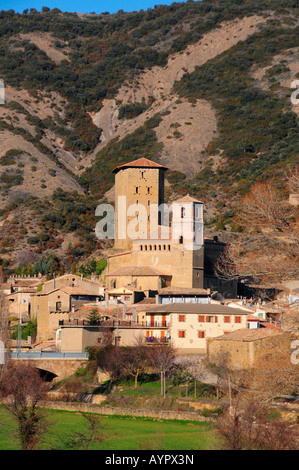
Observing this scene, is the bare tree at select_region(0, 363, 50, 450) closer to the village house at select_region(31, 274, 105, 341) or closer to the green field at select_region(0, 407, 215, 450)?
the green field at select_region(0, 407, 215, 450)

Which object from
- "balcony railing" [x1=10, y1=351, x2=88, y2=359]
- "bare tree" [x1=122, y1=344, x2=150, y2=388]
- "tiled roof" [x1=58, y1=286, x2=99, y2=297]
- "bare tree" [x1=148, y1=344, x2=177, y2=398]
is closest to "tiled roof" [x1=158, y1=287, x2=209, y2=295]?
"tiled roof" [x1=58, y1=286, x2=99, y2=297]

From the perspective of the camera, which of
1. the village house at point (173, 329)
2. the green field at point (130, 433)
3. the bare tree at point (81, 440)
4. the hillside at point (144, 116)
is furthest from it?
the hillside at point (144, 116)

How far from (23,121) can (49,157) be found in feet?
39.5

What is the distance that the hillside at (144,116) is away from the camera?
366 feet

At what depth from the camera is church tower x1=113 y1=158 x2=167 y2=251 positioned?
88312 millimetres

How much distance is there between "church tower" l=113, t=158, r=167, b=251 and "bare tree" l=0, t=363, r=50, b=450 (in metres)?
37.8

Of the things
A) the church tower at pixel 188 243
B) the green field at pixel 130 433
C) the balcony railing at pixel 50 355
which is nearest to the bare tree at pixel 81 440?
the green field at pixel 130 433

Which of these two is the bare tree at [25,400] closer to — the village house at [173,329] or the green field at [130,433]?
the green field at [130,433]

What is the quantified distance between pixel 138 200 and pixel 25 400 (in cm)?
5304

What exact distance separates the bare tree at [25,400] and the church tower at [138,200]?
37.8m

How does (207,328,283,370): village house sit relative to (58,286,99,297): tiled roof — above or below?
below

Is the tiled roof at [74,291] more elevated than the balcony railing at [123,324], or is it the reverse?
the tiled roof at [74,291]
